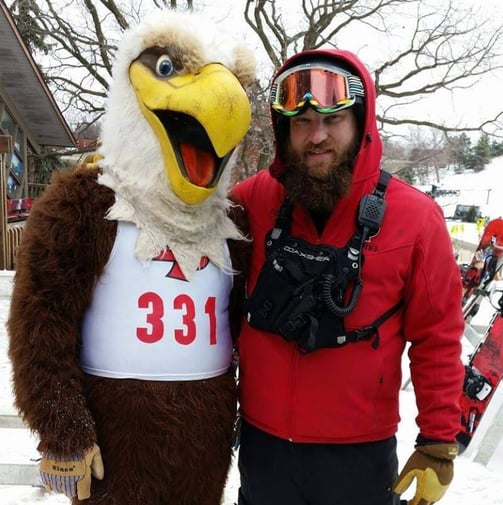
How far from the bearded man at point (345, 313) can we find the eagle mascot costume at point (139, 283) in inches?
8.5

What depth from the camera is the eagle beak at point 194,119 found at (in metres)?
1.62

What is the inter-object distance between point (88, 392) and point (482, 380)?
319 cm

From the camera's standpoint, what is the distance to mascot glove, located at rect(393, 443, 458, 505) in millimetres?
1774

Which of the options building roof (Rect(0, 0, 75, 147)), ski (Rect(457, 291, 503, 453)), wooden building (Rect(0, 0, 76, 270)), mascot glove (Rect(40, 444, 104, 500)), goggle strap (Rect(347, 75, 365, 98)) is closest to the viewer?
mascot glove (Rect(40, 444, 104, 500))

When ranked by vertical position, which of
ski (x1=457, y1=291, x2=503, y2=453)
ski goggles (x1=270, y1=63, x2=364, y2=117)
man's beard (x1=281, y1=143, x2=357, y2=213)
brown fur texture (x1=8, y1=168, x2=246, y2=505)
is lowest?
ski (x1=457, y1=291, x2=503, y2=453)

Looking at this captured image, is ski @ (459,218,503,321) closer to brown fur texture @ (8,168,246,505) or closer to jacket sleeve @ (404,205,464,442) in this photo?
jacket sleeve @ (404,205,464,442)

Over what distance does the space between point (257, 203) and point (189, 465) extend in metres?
0.96

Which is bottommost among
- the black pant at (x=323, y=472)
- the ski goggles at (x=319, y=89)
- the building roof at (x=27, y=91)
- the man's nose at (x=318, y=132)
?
the black pant at (x=323, y=472)

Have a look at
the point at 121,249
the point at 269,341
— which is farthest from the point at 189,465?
the point at 121,249

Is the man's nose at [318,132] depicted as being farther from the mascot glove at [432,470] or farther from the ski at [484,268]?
the ski at [484,268]

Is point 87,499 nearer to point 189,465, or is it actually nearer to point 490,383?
point 189,465

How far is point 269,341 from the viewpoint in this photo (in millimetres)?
1849

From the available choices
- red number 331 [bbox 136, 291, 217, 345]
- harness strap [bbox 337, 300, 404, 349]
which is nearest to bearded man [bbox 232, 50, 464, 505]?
harness strap [bbox 337, 300, 404, 349]

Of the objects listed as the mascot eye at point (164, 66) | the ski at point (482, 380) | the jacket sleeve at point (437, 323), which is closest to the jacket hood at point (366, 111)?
the jacket sleeve at point (437, 323)
